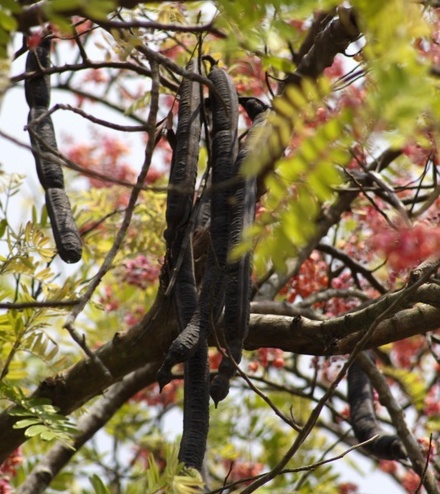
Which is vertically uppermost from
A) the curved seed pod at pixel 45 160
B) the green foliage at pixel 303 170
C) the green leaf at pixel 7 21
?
the curved seed pod at pixel 45 160

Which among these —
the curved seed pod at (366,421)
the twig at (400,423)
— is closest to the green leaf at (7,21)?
the curved seed pod at (366,421)

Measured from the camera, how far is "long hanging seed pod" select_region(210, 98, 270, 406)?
2061mm

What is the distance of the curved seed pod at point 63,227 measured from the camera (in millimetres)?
2316

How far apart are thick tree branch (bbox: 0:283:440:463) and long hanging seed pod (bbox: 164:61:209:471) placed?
12.0 inches

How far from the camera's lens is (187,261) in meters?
2.40

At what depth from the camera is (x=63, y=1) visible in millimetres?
1668

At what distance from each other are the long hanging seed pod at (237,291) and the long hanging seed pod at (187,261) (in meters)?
0.06

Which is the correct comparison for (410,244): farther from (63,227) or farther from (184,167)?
(63,227)

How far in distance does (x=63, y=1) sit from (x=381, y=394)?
7.29 ft

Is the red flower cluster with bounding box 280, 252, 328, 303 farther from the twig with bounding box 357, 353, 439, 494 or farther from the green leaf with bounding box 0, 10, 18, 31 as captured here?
the green leaf with bounding box 0, 10, 18, 31

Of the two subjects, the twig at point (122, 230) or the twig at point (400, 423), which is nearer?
the twig at point (122, 230)

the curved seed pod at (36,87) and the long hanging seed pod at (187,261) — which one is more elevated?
the curved seed pod at (36,87)

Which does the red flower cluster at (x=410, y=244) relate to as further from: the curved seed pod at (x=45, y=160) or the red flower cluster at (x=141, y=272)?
the red flower cluster at (x=141, y=272)

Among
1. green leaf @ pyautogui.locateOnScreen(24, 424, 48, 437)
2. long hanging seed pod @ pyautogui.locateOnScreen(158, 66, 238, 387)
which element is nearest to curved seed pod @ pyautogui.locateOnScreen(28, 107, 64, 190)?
long hanging seed pod @ pyautogui.locateOnScreen(158, 66, 238, 387)
